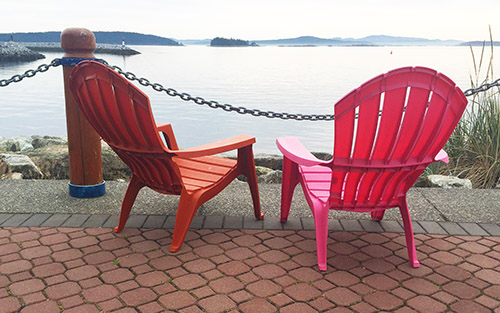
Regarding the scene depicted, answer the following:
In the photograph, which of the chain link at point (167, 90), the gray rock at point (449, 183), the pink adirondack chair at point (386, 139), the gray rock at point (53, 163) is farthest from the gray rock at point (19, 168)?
the gray rock at point (449, 183)

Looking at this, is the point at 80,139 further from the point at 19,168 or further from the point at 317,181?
the point at 317,181

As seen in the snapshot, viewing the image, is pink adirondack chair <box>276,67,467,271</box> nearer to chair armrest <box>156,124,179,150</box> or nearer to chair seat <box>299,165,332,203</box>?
chair seat <box>299,165,332,203</box>

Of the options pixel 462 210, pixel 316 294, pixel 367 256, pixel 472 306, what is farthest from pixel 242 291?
pixel 462 210

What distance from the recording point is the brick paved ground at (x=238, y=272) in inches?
95.3

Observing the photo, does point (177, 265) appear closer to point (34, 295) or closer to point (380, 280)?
point (34, 295)

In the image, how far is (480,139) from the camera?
547 cm

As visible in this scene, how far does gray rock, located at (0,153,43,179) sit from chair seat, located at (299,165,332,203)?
3.31 m

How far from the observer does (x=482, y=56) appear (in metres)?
5.64

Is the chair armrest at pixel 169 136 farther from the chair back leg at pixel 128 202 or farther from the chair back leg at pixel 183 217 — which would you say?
the chair back leg at pixel 183 217

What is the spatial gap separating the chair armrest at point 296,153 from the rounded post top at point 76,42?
1.75m

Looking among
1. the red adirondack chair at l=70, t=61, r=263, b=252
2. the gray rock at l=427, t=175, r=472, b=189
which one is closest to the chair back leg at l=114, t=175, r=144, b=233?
the red adirondack chair at l=70, t=61, r=263, b=252

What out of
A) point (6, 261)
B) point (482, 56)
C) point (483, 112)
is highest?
point (482, 56)

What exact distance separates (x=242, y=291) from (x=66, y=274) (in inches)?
40.4

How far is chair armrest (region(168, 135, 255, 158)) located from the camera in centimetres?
291
